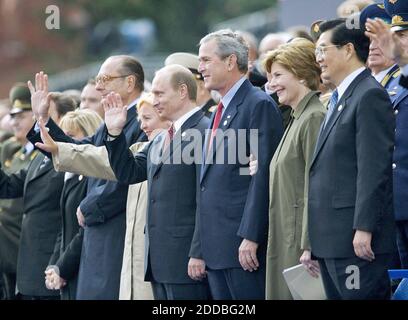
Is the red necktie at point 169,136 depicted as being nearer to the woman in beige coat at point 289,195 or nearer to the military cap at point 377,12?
the woman in beige coat at point 289,195

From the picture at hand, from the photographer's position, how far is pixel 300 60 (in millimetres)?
8750

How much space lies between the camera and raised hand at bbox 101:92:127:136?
9.20 meters

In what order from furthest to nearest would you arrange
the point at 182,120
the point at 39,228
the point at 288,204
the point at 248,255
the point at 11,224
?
the point at 11,224, the point at 39,228, the point at 182,120, the point at 248,255, the point at 288,204

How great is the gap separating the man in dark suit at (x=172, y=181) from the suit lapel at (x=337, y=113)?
49.3 inches

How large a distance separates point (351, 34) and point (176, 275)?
6.68 feet

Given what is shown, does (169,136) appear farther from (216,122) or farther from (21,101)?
(21,101)

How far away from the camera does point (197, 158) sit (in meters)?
9.15

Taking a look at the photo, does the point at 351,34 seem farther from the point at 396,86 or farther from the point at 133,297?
the point at 133,297

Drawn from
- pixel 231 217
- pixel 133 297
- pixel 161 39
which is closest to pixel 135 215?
pixel 133 297

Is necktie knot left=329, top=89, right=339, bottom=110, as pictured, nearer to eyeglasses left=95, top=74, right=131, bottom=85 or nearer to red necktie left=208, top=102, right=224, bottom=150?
red necktie left=208, top=102, right=224, bottom=150

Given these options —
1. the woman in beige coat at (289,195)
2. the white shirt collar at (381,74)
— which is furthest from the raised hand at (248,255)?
the white shirt collar at (381,74)

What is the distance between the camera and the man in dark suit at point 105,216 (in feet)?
32.7

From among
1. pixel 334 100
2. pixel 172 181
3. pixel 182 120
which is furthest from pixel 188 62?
pixel 334 100

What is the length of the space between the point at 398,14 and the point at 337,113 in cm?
96
